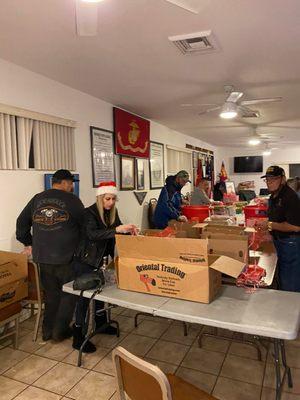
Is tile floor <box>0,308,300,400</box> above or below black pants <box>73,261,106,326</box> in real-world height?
below

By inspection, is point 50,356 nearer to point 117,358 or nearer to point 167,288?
point 167,288

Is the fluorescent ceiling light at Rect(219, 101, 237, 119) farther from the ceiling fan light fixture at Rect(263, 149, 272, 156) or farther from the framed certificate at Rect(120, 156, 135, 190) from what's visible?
the ceiling fan light fixture at Rect(263, 149, 272, 156)

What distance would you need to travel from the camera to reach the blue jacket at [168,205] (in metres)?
4.69

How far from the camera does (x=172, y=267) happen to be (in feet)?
6.37

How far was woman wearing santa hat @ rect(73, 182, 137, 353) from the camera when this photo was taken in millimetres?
2547

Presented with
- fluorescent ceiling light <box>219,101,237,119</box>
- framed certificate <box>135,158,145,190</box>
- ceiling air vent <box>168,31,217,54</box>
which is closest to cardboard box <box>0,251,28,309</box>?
ceiling air vent <box>168,31,217,54</box>

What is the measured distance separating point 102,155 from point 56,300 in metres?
2.16

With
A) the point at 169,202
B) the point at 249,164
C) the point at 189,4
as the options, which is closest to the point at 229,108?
the point at 169,202

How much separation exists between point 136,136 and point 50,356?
357 cm

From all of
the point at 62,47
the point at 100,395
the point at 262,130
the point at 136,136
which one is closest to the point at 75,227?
the point at 100,395

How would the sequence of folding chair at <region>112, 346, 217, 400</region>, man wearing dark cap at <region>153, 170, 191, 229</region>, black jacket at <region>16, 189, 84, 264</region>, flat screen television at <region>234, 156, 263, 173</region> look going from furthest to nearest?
flat screen television at <region>234, 156, 263, 173</region>, man wearing dark cap at <region>153, 170, 191, 229</region>, black jacket at <region>16, 189, 84, 264</region>, folding chair at <region>112, 346, 217, 400</region>

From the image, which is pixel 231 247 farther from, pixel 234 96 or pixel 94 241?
pixel 234 96

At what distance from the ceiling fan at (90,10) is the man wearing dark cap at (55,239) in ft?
4.49

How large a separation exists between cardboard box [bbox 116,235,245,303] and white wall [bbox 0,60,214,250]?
150cm
